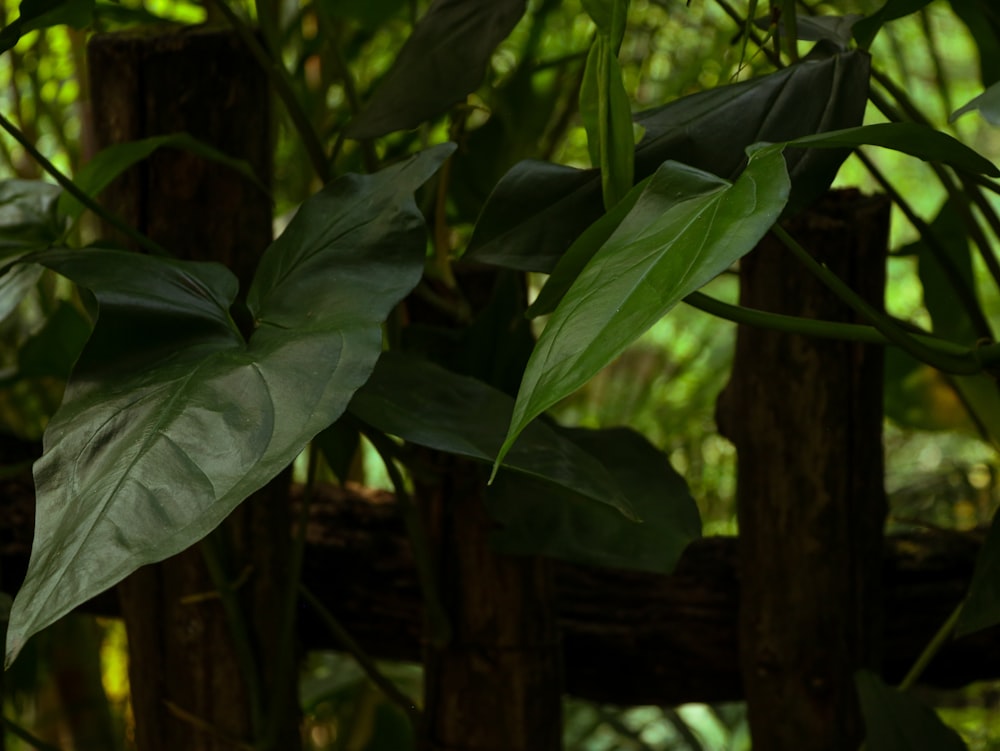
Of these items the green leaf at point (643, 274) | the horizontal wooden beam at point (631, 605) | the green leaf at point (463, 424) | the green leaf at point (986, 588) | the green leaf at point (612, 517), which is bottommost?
the horizontal wooden beam at point (631, 605)

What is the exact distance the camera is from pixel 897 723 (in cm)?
66

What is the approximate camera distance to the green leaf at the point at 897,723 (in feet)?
2.14

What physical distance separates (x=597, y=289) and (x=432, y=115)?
0.33 meters

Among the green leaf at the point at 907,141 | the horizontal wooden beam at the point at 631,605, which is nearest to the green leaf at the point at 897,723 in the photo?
the horizontal wooden beam at the point at 631,605

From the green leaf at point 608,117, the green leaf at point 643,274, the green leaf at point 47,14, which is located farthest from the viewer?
the green leaf at point 47,14

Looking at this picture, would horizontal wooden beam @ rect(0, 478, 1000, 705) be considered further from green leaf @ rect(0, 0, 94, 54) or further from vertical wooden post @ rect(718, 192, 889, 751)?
green leaf @ rect(0, 0, 94, 54)

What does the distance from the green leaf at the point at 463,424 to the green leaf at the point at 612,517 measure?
0.36ft

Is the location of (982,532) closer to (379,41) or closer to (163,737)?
(163,737)

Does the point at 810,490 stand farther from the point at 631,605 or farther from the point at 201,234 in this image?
the point at 201,234

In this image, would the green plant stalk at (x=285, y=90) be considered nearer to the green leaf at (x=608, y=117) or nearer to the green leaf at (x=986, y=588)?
the green leaf at (x=608, y=117)

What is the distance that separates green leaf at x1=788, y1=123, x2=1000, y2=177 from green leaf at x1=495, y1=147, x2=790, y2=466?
0.09ft

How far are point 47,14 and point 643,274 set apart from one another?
39 centimetres

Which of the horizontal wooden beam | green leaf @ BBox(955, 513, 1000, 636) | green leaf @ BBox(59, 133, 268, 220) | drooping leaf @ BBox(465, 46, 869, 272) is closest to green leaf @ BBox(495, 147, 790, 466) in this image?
drooping leaf @ BBox(465, 46, 869, 272)

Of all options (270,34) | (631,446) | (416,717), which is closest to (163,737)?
(416,717)
